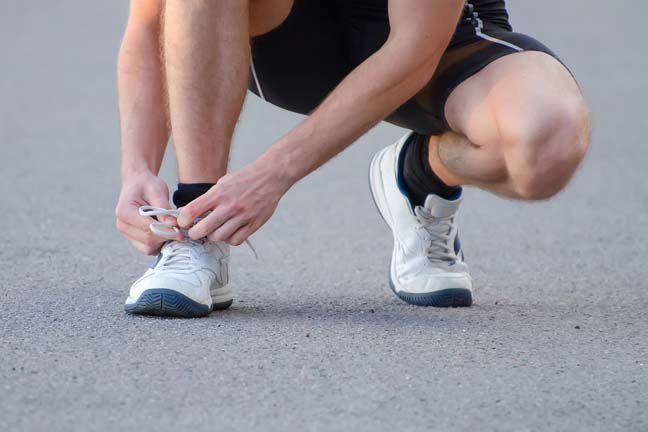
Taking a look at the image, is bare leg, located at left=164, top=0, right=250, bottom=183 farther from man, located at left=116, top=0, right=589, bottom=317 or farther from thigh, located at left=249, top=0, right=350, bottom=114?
thigh, located at left=249, top=0, right=350, bottom=114

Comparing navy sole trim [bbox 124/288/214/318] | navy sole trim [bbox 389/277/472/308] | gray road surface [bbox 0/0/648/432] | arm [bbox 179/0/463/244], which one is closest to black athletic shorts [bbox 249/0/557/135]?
arm [bbox 179/0/463/244]

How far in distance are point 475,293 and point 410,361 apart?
0.77 metres

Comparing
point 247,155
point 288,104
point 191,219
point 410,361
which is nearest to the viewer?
point 410,361

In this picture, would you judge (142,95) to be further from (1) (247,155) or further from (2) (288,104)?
(1) (247,155)

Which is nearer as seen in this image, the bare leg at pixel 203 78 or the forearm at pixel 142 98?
the bare leg at pixel 203 78

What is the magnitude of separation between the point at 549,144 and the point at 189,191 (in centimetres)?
77

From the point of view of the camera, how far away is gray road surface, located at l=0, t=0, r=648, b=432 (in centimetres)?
185

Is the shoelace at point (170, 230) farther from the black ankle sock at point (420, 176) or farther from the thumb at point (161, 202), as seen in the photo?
the black ankle sock at point (420, 176)

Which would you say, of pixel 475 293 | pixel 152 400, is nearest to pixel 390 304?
pixel 475 293

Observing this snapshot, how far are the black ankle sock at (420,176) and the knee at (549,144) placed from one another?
29 centimetres

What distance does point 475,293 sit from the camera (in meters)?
2.87

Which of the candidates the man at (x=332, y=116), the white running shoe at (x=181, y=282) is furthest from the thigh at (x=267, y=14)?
the white running shoe at (x=181, y=282)

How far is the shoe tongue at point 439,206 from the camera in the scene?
275 cm

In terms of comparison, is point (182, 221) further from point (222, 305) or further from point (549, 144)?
point (549, 144)
